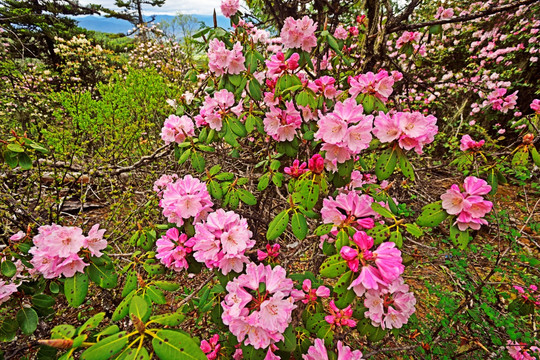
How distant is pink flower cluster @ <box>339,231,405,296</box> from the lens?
833 mm

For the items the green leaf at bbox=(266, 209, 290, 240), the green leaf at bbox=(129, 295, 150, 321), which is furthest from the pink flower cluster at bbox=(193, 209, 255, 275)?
the green leaf at bbox=(129, 295, 150, 321)

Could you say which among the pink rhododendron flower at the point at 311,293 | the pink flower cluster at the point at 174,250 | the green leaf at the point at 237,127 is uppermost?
the green leaf at the point at 237,127

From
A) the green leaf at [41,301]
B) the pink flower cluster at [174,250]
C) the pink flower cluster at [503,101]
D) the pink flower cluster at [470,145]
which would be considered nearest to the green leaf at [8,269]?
the green leaf at [41,301]

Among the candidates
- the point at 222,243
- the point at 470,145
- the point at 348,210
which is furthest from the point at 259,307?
the point at 470,145

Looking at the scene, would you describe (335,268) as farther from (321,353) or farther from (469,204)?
(469,204)

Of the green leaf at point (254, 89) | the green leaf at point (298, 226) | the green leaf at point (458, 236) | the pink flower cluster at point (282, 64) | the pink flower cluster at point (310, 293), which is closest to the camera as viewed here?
the green leaf at point (458, 236)

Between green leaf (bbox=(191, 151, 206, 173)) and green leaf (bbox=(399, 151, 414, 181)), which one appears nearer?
green leaf (bbox=(399, 151, 414, 181))

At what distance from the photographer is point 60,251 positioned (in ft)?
3.22

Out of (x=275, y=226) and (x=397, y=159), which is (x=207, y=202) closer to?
(x=275, y=226)

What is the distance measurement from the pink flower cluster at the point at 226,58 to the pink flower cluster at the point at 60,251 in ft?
3.44

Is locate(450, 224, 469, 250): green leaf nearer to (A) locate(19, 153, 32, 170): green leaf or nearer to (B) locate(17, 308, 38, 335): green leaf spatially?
(B) locate(17, 308, 38, 335): green leaf

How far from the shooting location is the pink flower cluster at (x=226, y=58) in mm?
1367

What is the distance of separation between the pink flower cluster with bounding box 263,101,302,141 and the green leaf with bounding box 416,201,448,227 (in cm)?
75

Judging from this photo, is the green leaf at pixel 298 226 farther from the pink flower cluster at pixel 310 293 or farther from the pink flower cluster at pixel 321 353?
the pink flower cluster at pixel 321 353
